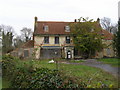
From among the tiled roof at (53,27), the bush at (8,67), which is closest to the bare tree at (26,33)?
the tiled roof at (53,27)

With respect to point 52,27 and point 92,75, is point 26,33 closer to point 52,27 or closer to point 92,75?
point 52,27

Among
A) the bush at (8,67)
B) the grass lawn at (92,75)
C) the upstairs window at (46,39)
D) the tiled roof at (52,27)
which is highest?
the tiled roof at (52,27)

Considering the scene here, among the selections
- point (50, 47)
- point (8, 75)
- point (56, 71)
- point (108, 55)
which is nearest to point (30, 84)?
point (56, 71)

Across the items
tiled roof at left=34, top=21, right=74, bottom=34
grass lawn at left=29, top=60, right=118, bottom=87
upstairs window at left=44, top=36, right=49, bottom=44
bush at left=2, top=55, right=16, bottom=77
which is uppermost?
tiled roof at left=34, top=21, right=74, bottom=34

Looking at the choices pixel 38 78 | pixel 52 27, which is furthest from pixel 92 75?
pixel 52 27

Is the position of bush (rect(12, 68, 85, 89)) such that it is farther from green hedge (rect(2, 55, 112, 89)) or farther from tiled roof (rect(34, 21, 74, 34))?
tiled roof (rect(34, 21, 74, 34))

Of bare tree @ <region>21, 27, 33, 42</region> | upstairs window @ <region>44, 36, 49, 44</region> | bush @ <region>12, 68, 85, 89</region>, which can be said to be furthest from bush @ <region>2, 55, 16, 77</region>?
bare tree @ <region>21, 27, 33, 42</region>

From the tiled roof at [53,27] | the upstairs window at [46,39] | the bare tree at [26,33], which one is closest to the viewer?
the upstairs window at [46,39]

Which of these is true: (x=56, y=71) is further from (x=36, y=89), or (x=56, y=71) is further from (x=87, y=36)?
(x=87, y=36)

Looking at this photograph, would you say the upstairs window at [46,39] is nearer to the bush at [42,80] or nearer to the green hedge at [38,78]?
the green hedge at [38,78]

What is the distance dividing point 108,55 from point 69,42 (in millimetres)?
8315

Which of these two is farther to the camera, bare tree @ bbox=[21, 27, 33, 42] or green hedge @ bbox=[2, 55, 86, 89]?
bare tree @ bbox=[21, 27, 33, 42]

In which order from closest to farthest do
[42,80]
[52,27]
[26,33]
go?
[42,80]
[52,27]
[26,33]

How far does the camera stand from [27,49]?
2956 cm
